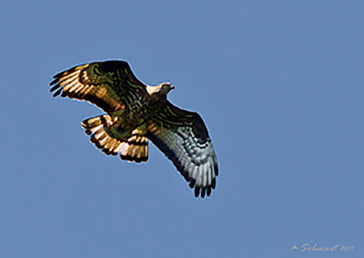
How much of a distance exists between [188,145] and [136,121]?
142 centimetres

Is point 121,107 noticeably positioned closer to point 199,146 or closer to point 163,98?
point 163,98

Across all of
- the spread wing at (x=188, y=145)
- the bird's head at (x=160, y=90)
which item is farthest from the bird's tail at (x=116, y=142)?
the bird's head at (x=160, y=90)

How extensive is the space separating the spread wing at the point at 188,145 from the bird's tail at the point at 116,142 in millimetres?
424

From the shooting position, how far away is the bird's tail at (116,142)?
48.2 ft

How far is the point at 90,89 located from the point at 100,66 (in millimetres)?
639

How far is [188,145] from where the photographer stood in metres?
14.7

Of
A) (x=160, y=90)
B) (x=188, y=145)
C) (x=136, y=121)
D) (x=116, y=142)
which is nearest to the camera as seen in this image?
(x=160, y=90)

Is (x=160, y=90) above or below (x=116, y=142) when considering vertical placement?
above

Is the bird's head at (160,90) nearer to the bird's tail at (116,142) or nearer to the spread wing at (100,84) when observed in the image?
the spread wing at (100,84)

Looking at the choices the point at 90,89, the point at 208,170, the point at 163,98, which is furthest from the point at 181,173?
the point at 90,89

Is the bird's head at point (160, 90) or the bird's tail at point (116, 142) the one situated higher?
the bird's head at point (160, 90)

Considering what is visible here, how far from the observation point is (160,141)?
14797mm

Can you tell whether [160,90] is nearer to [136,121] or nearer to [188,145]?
[136,121]

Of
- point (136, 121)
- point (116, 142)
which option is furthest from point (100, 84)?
point (116, 142)
